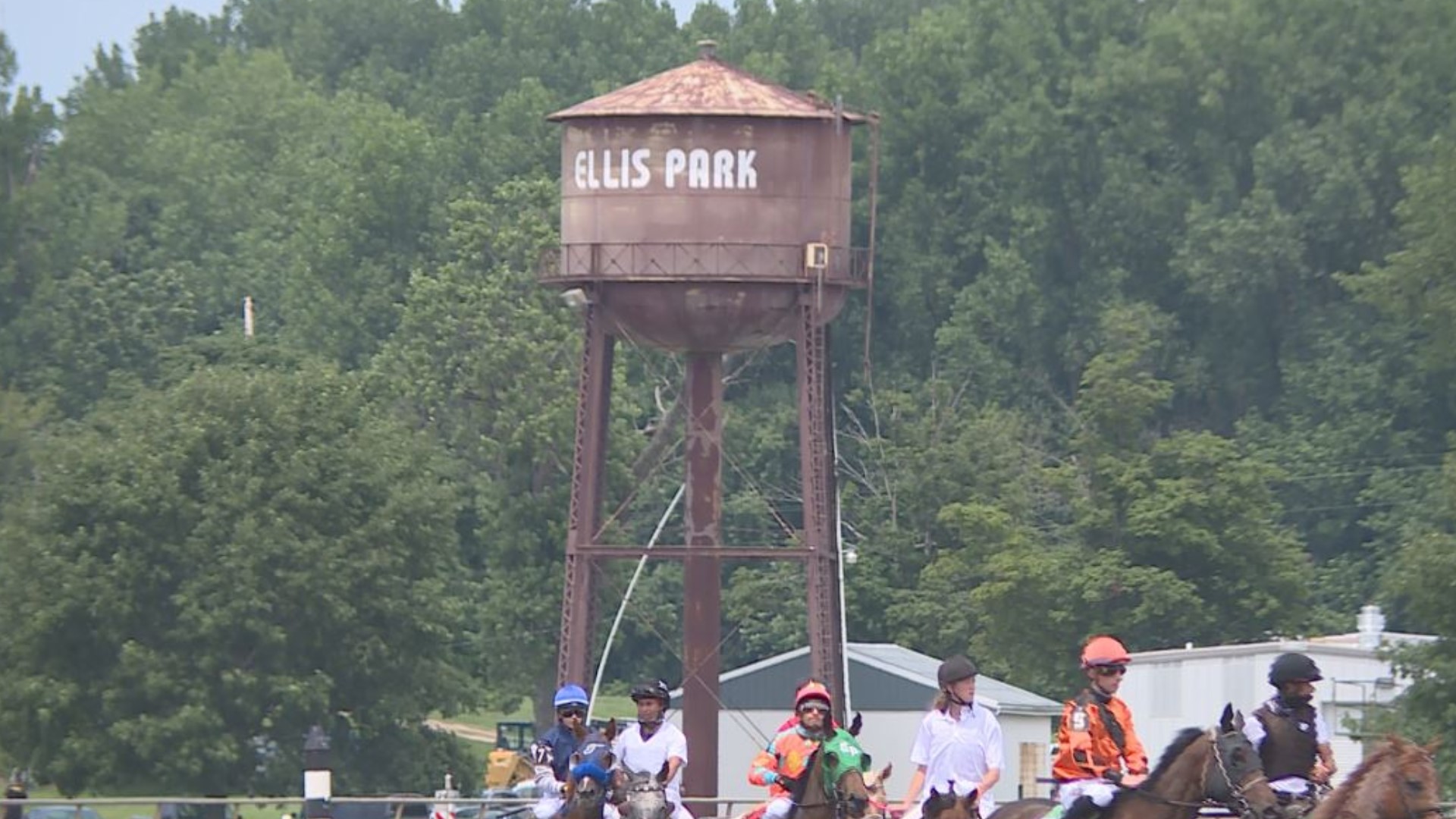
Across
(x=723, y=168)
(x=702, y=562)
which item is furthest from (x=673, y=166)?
(x=702, y=562)

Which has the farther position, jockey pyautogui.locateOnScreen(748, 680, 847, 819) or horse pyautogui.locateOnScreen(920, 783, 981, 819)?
jockey pyautogui.locateOnScreen(748, 680, 847, 819)

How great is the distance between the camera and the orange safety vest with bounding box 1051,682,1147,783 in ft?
71.2

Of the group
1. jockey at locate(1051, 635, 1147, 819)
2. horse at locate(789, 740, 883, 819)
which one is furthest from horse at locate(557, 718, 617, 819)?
jockey at locate(1051, 635, 1147, 819)

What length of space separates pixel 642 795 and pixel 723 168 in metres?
35.7

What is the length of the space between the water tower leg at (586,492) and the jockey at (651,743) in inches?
1337

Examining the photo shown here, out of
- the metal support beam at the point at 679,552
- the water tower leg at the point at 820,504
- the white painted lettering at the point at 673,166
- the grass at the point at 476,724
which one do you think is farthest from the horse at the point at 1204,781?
the grass at the point at 476,724

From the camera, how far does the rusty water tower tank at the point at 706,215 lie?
58.8 metres

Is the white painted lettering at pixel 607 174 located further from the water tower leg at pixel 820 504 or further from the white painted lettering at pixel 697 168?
the water tower leg at pixel 820 504

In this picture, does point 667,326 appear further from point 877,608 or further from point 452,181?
point 452,181

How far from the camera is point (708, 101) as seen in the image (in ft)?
196

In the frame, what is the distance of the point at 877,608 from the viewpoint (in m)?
85.0

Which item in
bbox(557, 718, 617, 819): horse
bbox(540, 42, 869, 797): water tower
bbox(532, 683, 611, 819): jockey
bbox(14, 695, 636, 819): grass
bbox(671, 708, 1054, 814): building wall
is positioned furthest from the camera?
bbox(14, 695, 636, 819): grass

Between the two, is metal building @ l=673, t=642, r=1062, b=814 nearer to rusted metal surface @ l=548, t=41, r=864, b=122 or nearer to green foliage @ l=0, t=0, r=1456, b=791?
green foliage @ l=0, t=0, r=1456, b=791

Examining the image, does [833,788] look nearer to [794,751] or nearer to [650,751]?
[794,751]
